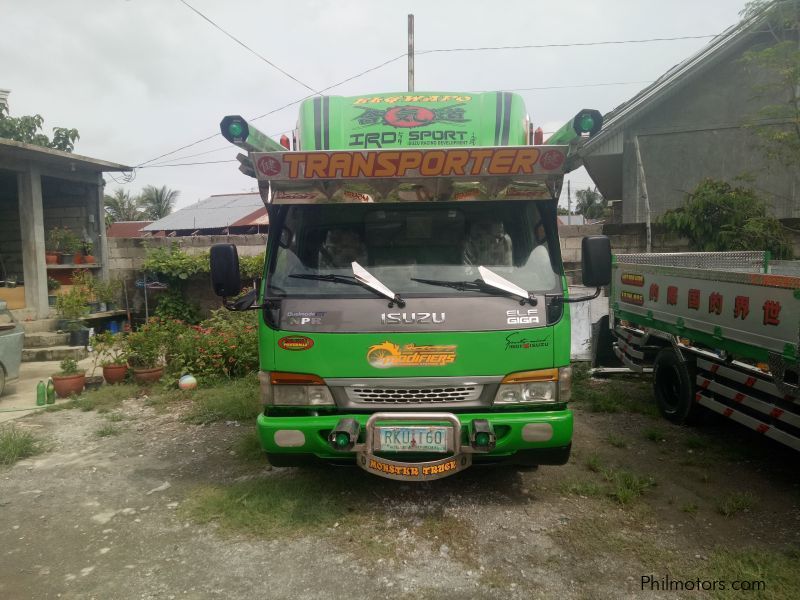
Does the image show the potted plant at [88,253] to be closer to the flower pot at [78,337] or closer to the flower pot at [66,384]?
the flower pot at [78,337]

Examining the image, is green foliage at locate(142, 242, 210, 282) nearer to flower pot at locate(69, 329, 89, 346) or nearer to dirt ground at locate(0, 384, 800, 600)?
flower pot at locate(69, 329, 89, 346)

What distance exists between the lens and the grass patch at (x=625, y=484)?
12.3 ft

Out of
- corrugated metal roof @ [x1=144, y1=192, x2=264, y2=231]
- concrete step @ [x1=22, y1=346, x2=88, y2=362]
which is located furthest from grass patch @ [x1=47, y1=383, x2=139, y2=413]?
corrugated metal roof @ [x1=144, y1=192, x2=264, y2=231]

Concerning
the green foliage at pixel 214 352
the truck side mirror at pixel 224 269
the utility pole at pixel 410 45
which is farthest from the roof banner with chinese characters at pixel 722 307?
the utility pole at pixel 410 45

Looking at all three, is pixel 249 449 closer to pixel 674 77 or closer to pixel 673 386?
pixel 673 386

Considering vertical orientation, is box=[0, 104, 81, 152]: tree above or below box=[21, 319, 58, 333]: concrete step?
above

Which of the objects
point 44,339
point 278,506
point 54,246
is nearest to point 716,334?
point 278,506

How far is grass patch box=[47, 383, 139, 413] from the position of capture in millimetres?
6358

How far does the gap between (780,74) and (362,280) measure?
31.4 ft

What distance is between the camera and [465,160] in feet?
10.9

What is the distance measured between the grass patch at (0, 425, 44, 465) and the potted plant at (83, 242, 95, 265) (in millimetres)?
6329

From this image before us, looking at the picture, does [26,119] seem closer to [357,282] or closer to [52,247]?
[52,247]

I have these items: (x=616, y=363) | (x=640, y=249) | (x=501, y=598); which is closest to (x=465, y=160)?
(x=501, y=598)

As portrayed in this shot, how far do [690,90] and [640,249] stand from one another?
4919mm
